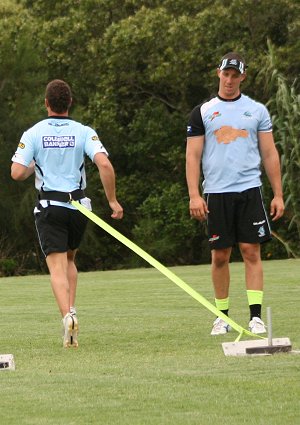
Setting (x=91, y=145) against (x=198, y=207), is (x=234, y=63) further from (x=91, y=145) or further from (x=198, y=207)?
(x=91, y=145)

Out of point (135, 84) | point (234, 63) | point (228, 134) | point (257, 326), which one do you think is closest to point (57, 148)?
point (228, 134)

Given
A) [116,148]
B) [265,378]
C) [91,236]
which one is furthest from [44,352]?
[116,148]

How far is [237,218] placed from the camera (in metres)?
10.7

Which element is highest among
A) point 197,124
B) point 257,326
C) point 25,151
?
point 197,124

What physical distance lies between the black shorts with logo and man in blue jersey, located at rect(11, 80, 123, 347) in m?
0.80

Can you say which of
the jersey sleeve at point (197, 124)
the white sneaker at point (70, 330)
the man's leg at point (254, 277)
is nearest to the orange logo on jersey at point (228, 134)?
the jersey sleeve at point (197, 124)

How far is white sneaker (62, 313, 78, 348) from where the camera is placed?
Result: 1003cm

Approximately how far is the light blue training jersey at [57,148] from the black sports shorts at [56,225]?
181mm

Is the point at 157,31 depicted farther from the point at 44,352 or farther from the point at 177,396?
the point at 177,396

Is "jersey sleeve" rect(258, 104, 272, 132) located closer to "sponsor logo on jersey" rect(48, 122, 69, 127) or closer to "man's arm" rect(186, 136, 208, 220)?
"man's arm" rect(186, 136, 208, 220)

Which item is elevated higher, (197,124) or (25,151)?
(197,124)

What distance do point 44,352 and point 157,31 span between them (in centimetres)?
2900

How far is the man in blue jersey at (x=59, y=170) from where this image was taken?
34.1ft

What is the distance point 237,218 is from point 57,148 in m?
1.59
